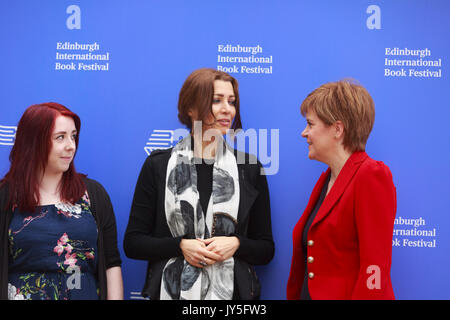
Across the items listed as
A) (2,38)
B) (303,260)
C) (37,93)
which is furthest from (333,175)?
(2,38)

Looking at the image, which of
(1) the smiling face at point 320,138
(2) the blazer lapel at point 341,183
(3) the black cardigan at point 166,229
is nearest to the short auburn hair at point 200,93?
(3) the black cardigan at point 166,229

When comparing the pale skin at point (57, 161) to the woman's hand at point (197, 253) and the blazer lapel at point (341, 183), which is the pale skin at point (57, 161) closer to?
the woman's hand at point (197, 253)

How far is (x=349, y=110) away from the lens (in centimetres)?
213

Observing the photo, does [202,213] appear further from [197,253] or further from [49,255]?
[49,255]

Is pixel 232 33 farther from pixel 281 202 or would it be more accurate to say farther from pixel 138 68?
pixel 281 202

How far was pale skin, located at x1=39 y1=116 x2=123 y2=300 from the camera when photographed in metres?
2.33

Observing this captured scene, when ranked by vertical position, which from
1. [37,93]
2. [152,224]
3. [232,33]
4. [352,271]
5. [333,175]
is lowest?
[352,271]

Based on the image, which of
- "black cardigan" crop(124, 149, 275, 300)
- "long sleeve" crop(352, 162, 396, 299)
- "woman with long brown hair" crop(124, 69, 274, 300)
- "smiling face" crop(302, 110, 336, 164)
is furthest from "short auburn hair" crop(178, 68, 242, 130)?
"long sleeve" crop(352, 162, 396, 299)

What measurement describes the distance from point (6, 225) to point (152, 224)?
71 centimetres

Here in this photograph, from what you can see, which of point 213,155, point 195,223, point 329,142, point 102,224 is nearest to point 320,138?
point 329,142

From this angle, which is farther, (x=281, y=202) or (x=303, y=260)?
(x=281, y=202)

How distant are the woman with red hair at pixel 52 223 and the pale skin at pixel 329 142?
3.66 ft

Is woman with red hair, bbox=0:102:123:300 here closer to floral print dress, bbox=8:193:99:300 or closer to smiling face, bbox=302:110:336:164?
floral print dress, bbox=8:193:99:300

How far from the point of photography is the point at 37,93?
295 centimetres
